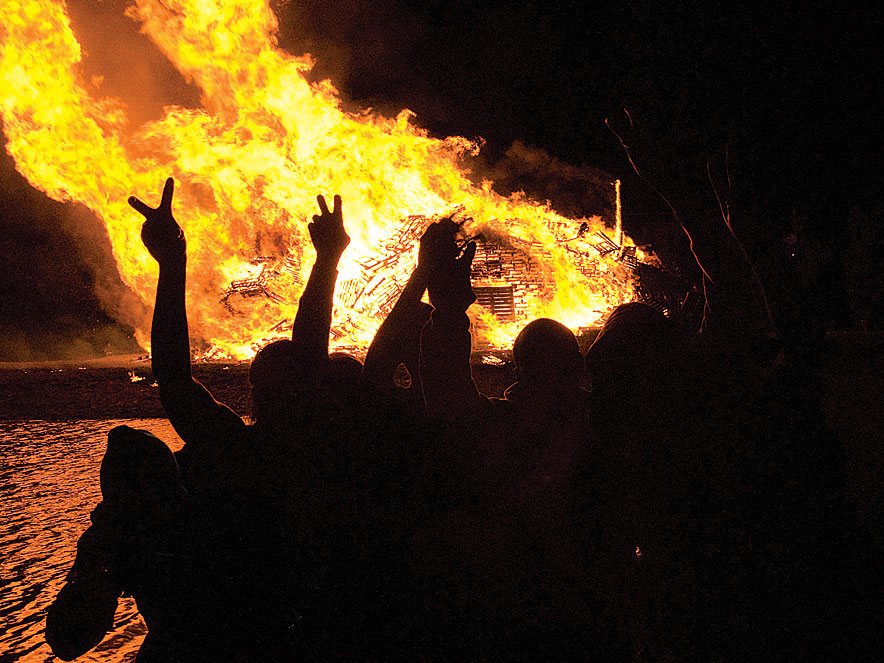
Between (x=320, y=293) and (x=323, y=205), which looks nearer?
(x=320, y=293)

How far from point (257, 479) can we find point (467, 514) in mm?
522

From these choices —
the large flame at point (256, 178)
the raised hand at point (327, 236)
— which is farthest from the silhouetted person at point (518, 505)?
the large flame at point (256, 178)

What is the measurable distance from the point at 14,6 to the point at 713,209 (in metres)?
6.57

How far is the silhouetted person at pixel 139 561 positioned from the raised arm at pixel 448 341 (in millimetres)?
612

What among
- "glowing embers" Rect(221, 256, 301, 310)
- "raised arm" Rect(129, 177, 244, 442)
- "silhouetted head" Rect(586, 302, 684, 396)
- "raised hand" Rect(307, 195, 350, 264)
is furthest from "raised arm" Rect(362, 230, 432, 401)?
"glowing embers" Rect(221, 256, 301, 310)

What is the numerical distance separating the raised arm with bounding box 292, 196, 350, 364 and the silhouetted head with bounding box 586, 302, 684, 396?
0.73m

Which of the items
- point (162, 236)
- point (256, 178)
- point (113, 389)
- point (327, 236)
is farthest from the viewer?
point (113, 389)

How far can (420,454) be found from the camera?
1288 mm

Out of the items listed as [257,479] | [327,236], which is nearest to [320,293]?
[327,236]

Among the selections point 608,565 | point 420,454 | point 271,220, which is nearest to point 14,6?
point 271,220

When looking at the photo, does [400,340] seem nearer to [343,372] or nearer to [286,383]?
[343,372]

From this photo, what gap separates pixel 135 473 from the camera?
1126 millimetres

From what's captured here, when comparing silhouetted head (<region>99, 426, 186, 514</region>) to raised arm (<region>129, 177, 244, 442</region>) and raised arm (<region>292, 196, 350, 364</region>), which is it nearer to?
raised arm (<region>129, 177, 244, 442</region>)

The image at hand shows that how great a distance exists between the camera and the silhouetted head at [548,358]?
1273 mm
